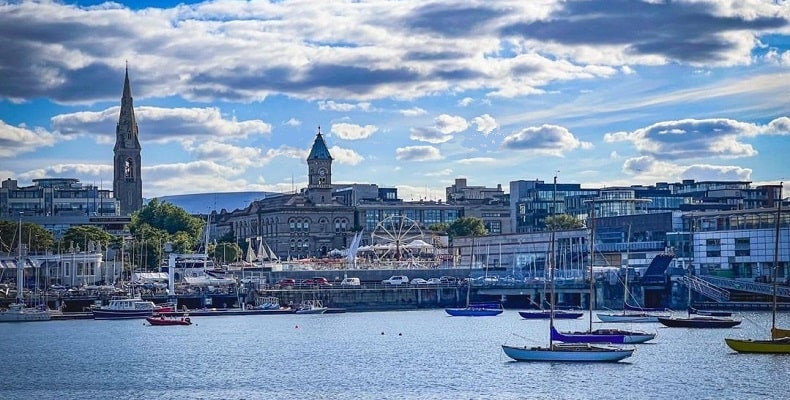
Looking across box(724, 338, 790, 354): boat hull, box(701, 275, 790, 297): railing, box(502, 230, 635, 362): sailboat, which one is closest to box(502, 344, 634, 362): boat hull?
box(502, 230, 635, 362): sailboat

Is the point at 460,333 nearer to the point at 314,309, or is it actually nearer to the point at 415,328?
the point at 415,328

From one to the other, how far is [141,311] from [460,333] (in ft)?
154

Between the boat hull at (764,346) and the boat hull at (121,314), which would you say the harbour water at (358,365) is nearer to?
the boat hull at (764,346)

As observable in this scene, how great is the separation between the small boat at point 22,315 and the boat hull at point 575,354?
80312 mm

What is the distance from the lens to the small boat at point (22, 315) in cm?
16275

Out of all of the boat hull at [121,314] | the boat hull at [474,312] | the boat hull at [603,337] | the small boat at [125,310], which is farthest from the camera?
the boat hull at [474,312]

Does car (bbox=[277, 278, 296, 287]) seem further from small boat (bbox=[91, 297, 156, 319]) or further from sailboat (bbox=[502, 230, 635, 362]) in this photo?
sailboat (bbox=[502, 230, 635, 362])

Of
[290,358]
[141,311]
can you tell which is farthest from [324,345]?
[141,311]

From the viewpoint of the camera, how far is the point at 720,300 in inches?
6570

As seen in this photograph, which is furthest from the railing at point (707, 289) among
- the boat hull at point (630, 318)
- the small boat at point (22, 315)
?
the small boat at point (22, 315)

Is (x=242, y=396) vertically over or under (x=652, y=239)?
under

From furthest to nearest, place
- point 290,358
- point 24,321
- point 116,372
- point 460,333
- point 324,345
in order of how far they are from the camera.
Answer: point 24,321 < point 460,333 < point 324,345 < point 290,358 < point 116,372

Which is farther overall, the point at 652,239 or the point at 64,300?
the point at 652,239

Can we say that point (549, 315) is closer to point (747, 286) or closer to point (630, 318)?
point (630, 318)
